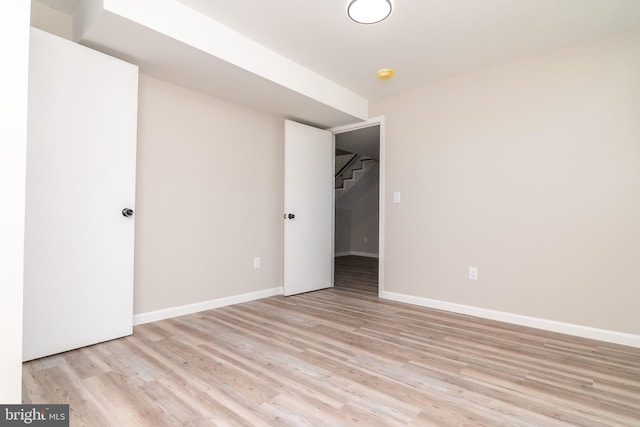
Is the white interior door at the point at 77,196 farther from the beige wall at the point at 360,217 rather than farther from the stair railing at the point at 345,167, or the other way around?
the beige wall at the point at 360,217

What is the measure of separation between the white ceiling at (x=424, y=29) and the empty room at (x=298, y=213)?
0.06 feet

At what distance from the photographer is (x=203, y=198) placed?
2988 millimetres

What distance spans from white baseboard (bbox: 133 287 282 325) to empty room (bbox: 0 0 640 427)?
2 cm

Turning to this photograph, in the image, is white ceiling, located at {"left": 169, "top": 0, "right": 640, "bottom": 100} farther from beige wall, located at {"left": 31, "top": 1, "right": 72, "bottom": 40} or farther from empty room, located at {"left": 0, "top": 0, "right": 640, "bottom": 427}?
beige wall, located at {"left": 31, "top": 1, "right": 72, "bottom": 40}

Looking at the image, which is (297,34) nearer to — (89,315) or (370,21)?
(370,21)

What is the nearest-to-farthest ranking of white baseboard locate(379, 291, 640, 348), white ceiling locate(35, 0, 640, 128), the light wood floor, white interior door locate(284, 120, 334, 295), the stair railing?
the light wood floor < white ceiling locate(35, 0, 640, 128) < white baseboard locate(379, 291, 640, 348) < white interior door locate(284, 120, 334, 295) < the stair railing

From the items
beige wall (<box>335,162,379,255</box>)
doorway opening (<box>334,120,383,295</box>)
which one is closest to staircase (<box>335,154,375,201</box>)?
doorway opening (<box>334,120,383,295</box>)

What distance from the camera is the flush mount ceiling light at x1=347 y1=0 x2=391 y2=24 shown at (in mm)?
2004

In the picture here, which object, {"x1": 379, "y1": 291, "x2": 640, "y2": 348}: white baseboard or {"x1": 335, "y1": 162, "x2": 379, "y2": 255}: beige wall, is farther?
{"x1": 335, "y1": 162, "x2": 379, "y2": 255}: beige wall

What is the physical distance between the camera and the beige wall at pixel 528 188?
2320 millimetres

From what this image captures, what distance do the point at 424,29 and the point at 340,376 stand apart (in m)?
2.38

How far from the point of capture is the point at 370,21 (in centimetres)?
216

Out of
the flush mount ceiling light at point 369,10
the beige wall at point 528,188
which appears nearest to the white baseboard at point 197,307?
the beige wall at point 528,188

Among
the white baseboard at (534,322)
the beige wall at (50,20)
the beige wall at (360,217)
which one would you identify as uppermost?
the beige wall at (50,20)
